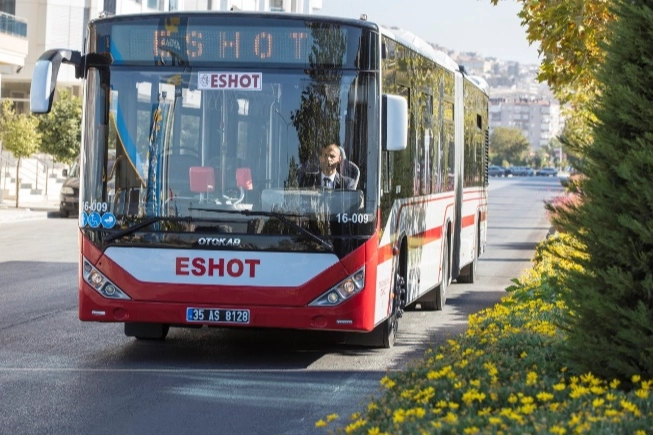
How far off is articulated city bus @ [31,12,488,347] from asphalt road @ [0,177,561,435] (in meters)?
0.52

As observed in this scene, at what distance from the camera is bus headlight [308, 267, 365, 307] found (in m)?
11.0

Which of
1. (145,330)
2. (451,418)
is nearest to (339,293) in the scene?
(145,330)

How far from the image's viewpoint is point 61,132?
47875mm

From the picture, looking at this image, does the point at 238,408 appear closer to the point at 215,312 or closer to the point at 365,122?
the point at 215,312

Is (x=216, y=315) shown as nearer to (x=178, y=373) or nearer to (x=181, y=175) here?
(x=178, y=373)

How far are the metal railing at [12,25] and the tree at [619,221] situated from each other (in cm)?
4030

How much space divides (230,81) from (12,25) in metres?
36.7

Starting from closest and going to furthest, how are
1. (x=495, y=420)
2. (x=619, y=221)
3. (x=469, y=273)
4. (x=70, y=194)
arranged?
(x=495, y=420)
(x=619, y=221)
(x=469, y=273)
(x=70, y=194)

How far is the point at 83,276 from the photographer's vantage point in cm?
1138

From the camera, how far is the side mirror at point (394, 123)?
11109mm

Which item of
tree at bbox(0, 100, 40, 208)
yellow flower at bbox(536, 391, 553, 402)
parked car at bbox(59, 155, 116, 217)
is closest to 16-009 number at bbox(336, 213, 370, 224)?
yellow flower at bbox(536, 391, 553, 402)

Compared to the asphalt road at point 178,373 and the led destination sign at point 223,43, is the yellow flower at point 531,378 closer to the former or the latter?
the asphalt road at point 178,373

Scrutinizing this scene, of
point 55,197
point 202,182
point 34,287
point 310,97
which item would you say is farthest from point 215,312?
point 55,197

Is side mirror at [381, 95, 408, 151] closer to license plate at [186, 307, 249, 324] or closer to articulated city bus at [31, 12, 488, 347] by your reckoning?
articulated city bus at [31, 12, 488, 347]
